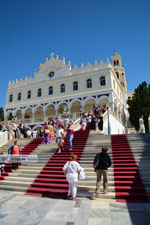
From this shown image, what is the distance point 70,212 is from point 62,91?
27188 mm

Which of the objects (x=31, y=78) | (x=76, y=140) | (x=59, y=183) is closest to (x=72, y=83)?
(x=31, y=78)

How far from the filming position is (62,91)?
1204 inches

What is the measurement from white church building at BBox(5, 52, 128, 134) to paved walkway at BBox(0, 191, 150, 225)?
19970 millimetres

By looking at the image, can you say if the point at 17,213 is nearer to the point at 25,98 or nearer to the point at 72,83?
the point at 72,83

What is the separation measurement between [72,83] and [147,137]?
21.4 meters

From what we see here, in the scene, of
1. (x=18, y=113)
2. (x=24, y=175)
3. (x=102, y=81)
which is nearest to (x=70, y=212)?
(x=24, y=175)

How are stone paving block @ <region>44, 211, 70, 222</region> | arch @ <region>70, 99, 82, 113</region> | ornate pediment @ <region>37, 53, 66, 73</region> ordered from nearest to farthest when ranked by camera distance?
stone paving block @ <region>44, 211, 70, 222</region> < arch @ <region>70, 99, 82, 113</region> < ornate pediment @ <region>37, 53, 66, 73</region>

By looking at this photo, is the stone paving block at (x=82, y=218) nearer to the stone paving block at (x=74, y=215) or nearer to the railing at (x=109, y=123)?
the stone paving block at (x=74, y=215)

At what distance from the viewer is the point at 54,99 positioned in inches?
1200

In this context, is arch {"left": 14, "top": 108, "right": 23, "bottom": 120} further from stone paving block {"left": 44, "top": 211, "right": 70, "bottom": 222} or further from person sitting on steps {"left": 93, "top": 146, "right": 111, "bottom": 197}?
stone paving block {"left": 44, "top": 211, "right": 70, "bottom": 222}

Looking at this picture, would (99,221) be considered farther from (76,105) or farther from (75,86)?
(76,105)

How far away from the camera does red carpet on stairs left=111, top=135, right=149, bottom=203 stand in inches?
212

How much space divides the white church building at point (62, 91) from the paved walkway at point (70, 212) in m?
20.0

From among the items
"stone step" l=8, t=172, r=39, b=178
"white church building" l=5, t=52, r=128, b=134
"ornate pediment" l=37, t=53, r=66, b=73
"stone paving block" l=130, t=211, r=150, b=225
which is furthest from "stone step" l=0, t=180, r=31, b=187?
"ornate pediment" l=37, t=53, r=66, b=73
